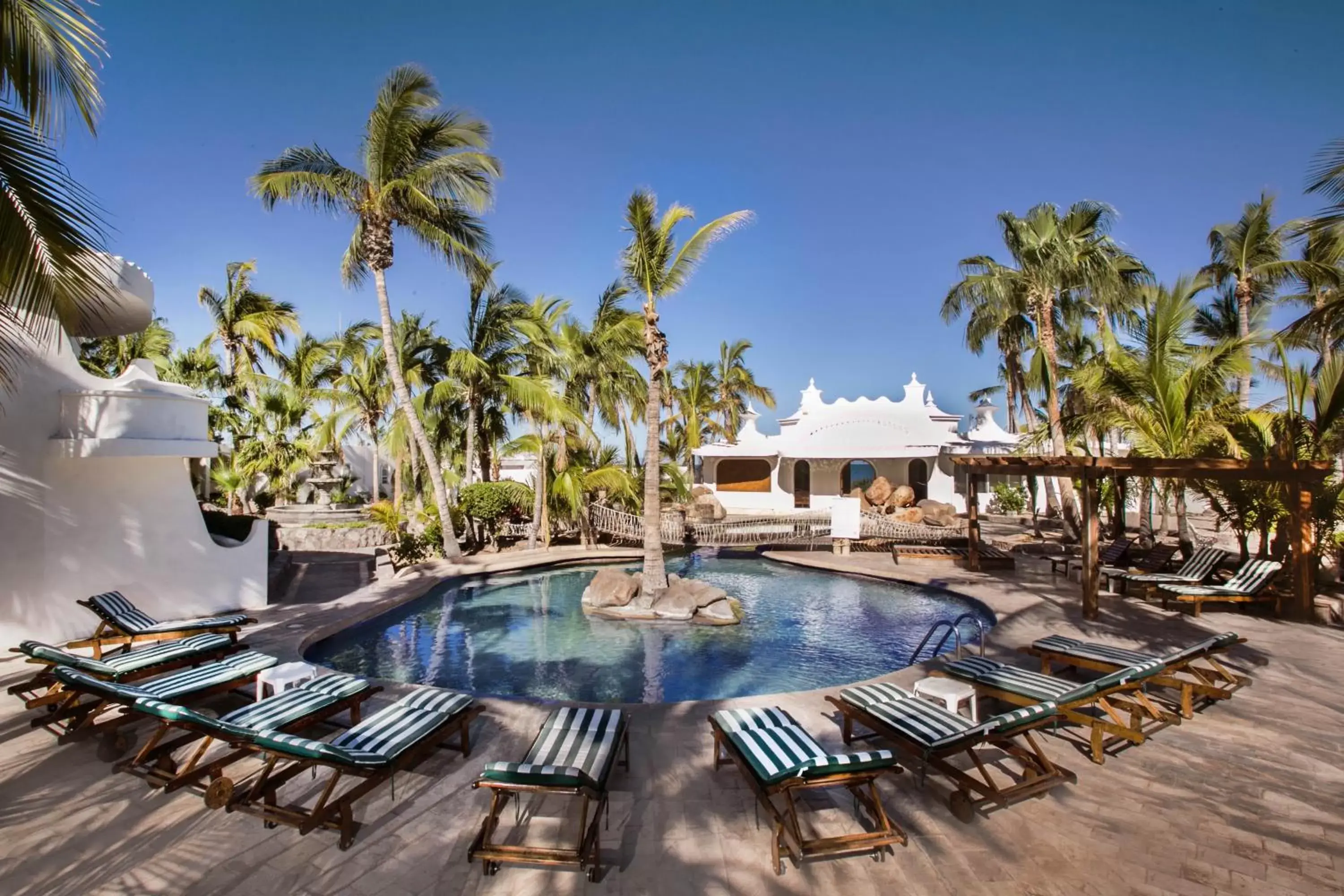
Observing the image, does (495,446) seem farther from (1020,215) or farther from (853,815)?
(853,815)

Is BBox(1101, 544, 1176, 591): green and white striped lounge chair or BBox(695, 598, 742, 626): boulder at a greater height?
BBox(1101, 544, 1176, 591): green and white striped lounge chair

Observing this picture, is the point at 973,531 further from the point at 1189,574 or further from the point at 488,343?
the point at 488,343

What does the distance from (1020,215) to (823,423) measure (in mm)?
12807

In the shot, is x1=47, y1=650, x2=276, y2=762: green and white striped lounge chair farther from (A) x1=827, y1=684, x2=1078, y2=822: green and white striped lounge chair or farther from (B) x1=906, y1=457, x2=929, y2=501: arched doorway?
(B) x1=906, y1=457, x2=929, y2=501: arched doorway

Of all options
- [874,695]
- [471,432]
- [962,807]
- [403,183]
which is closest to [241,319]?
[471,432]

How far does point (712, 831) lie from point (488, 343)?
51.2ft

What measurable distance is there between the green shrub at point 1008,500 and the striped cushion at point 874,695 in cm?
2436

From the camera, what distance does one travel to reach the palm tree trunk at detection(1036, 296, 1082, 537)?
51.0 feet

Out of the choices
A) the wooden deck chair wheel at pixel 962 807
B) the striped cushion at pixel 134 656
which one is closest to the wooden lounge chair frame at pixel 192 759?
the striped cushion at pixel 134 656

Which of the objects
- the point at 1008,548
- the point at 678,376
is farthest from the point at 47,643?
the point at 678,376

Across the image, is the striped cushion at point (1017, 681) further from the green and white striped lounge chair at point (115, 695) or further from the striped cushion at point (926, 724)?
the green and white striped lounge chair at point (115, 695)

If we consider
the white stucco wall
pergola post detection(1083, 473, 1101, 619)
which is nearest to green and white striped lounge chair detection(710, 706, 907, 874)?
pergola post detection(1083, 473, 1101, 619)

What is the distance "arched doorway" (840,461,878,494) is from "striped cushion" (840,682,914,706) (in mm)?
22535

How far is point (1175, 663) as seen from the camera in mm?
5621
